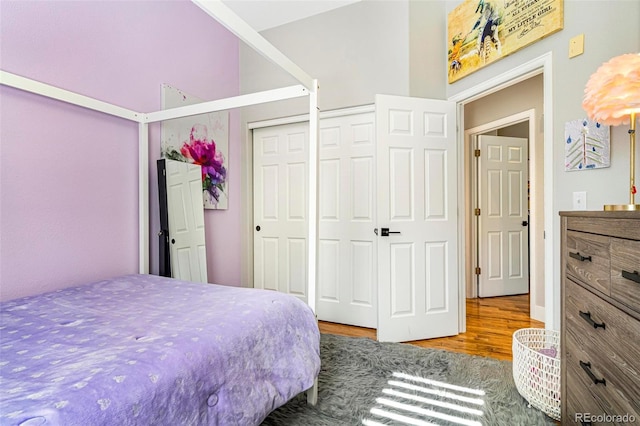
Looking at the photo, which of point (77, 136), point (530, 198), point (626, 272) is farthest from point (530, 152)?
point (77, 136)

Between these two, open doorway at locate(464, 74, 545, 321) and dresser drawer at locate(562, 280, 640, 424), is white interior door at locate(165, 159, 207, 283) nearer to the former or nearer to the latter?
dresser drawer at locate(562, 280, 640, 424)

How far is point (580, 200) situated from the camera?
174 cm

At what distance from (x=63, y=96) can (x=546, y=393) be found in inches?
120

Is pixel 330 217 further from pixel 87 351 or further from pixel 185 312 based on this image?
pixel 87 351

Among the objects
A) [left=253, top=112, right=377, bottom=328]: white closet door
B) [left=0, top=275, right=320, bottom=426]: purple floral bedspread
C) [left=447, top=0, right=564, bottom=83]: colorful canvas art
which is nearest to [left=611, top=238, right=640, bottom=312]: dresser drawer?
[left=0, top=275, right=320, bottom=426]: purple floral bedspread

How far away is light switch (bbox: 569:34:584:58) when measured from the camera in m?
1.73

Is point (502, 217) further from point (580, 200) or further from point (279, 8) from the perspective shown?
point (279, 8)

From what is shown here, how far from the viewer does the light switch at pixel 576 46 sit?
173cm

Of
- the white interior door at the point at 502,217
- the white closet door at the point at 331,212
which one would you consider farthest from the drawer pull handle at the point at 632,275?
the white interior door at the point at 502,217

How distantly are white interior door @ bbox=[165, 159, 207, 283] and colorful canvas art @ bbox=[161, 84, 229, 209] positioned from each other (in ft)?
0.55

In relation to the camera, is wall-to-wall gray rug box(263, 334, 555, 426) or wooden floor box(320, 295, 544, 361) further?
wooden floor box(320, 295, 544, 361)

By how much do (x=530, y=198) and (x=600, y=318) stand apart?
106 inches

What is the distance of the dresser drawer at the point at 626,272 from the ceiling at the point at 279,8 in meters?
2.96

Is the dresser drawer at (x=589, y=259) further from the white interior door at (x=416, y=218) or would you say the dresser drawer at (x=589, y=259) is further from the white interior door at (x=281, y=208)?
the white interior door at (x=281, y=208)
